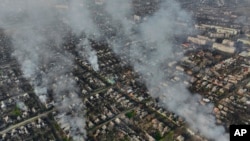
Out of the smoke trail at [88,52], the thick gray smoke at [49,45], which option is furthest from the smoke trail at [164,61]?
the thick gray smoke at [49,45]

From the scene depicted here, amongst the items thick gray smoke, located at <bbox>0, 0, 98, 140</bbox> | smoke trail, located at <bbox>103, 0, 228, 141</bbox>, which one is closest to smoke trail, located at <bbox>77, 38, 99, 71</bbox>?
thick gray smoke, located at <bbox>0, 0, 98, 140</bbox>

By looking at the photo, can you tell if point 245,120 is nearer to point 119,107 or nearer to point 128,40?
point 119,107

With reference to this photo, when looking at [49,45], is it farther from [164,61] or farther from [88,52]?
[164,61]

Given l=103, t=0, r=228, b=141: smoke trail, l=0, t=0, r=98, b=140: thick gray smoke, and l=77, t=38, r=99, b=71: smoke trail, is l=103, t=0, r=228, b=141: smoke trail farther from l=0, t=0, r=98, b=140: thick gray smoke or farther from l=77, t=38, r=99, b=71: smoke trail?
l=0, t=0, r=98, b=140: thick gray smoke

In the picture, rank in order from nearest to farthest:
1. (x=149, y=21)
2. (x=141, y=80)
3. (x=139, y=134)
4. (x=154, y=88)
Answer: (x=139, y=134) < (x=154, y=88) < (x=141, y=80) < (x=149, y=21)

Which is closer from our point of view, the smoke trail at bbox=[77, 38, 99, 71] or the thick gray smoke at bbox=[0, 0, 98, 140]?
the thick gray smoke at bbox=[0, 0, 98, 140]

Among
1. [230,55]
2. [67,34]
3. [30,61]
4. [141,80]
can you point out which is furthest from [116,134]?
[67,34]

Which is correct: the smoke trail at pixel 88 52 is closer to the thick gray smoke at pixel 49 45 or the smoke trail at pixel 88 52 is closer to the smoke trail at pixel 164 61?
the thick gray smoke at pixel 49 45
